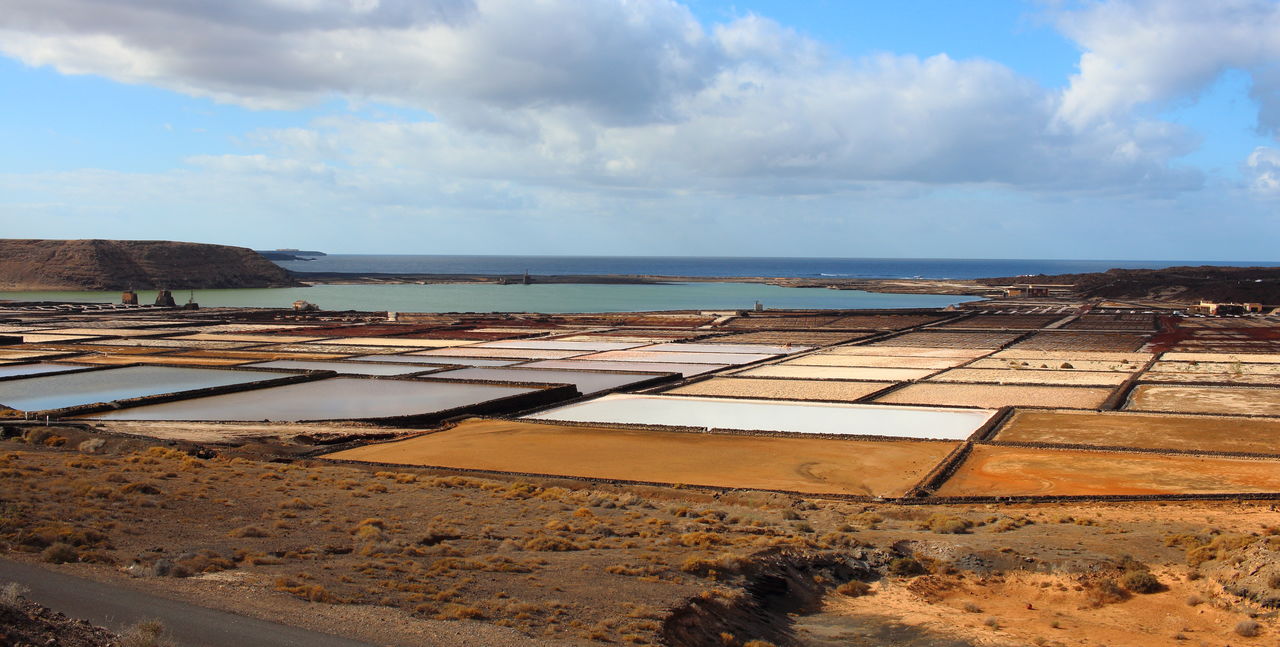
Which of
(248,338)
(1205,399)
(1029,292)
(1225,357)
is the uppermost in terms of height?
(1029,292)

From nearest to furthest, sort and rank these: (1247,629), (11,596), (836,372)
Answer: (11,596)
(1247,629)
(836,372)

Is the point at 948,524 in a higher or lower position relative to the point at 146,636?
lower

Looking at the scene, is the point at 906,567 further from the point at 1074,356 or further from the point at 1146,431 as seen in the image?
the point at 1074,356

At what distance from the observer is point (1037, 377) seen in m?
37.4

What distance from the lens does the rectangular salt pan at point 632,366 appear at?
4099 cm

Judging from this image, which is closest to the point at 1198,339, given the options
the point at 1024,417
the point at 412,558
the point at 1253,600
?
the point at 1024,417

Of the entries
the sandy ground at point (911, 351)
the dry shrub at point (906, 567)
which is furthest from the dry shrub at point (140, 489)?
the sandy ground at point (911, 351)

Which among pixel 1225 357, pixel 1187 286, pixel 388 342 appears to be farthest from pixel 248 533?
pixel 1187 286

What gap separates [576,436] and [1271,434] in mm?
17621

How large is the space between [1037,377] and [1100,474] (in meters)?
18.5

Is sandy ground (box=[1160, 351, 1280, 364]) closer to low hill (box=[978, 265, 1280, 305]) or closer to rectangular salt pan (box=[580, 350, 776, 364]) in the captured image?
rectangular salt pan (box=[580, 350, 776, 364])

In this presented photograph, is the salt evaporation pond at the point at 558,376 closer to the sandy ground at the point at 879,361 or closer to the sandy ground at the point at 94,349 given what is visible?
the sandy ground at the point at 879,361

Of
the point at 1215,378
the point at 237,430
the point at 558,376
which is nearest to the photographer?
the point at 237,430

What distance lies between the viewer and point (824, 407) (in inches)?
1194
